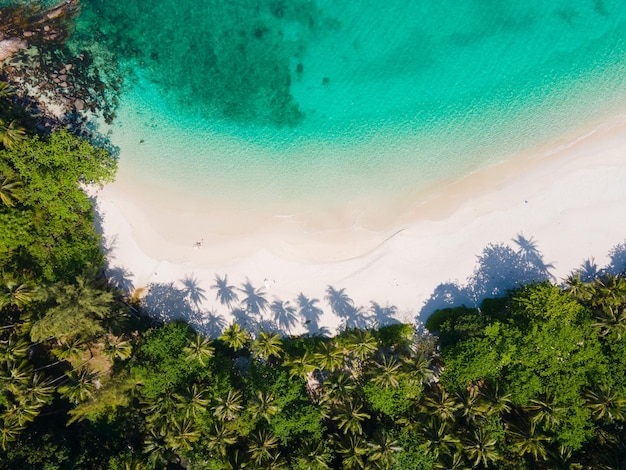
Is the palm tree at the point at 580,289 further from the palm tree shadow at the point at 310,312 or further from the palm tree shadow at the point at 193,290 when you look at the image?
the palm tree shadow at the point at 193,290

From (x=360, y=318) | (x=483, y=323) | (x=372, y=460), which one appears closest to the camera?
(x=372, y=460)

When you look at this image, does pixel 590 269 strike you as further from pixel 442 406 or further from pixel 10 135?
pixel 10 135

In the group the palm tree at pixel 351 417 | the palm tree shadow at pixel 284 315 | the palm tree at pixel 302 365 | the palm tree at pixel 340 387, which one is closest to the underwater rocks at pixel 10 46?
the palm tree shadow at pixel 284 315

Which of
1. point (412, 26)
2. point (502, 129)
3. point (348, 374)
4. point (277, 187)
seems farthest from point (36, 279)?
point (502, 129)

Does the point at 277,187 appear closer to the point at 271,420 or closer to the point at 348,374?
the point at 348,374

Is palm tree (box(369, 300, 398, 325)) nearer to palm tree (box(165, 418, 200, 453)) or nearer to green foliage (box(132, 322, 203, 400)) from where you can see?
green foliage (box(132, 322, 203, 400))

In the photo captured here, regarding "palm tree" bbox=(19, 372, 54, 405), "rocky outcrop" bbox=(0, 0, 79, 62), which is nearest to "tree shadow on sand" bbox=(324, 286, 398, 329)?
"palm tree" bbox=(19, 372, 54, 405)
